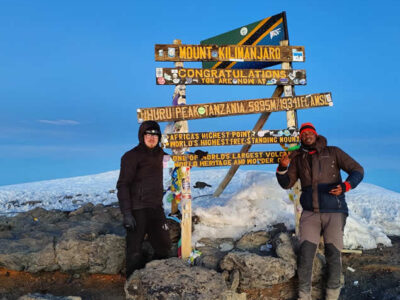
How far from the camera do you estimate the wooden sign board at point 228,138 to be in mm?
7078

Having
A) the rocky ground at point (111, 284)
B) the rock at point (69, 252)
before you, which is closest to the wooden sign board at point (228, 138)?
the rock at point (69, 252)

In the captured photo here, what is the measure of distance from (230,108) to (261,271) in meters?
3.15

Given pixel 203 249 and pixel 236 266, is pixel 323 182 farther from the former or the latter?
pixel 203 249

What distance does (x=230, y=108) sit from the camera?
7.15 metres

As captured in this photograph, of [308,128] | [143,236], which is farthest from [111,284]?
[308,128]

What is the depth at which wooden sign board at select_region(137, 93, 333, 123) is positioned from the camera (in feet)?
23.0

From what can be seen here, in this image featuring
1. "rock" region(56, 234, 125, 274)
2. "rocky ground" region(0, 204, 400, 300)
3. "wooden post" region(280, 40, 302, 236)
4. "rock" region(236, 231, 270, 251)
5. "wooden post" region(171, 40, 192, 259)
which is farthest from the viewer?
"wooden post" region(280, 40, 302, 236)

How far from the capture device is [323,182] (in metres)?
5.70

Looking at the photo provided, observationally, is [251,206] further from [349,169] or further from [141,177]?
[141,177]

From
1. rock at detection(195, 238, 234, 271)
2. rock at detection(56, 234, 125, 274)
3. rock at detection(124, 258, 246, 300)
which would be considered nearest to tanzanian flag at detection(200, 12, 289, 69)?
rock at detection(195, 238, 234, 271)

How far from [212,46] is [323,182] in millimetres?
3499

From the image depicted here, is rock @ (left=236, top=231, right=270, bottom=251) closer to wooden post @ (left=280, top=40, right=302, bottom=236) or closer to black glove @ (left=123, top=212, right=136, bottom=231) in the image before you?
wooden post @ (left=280, top=40, right=302, bottom=236)

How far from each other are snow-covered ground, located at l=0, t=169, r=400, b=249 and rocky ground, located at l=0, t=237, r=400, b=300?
1017mm

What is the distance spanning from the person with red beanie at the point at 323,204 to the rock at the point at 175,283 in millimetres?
1423
